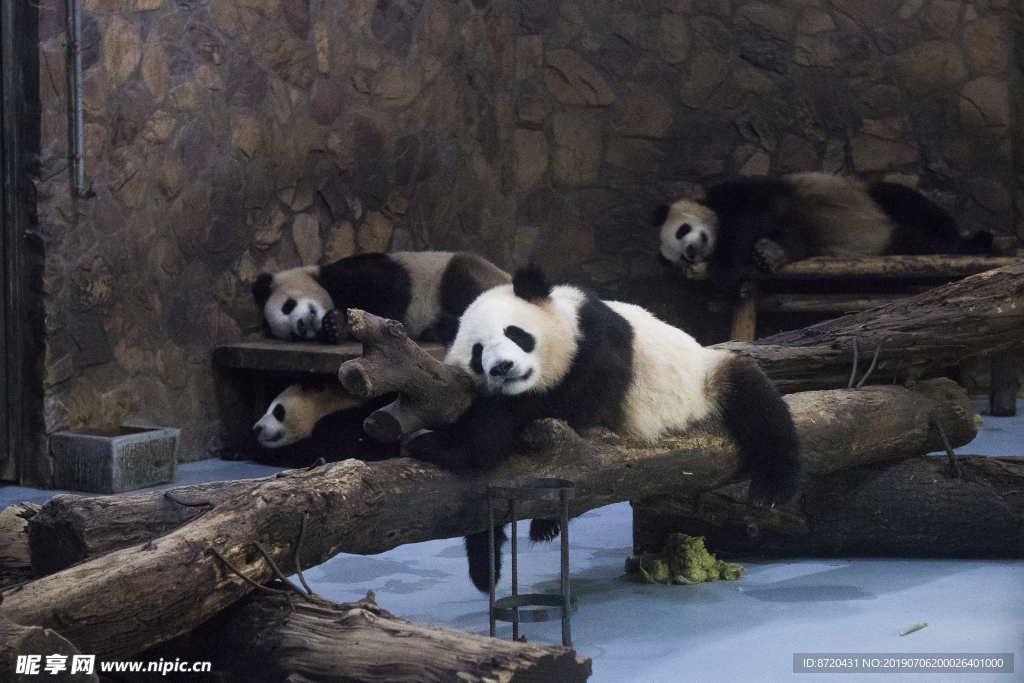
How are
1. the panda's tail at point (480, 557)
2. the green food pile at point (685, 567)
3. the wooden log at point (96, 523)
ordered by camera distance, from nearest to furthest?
the wooden log at point (96, 523) → the panda's tail at point (480, 557) → the green food pile at point (685, 567)

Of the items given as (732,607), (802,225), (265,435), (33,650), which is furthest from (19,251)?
(802,225)

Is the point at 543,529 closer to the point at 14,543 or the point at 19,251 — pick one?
the point at 14,543

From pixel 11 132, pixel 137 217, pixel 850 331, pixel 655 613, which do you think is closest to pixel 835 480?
pixel 850 331

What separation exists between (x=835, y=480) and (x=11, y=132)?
3.83 meters

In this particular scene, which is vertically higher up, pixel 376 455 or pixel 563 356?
pixel 563 356

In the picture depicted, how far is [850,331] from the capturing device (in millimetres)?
3955

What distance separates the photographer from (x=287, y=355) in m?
5.12

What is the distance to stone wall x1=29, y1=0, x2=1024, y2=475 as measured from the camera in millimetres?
4770

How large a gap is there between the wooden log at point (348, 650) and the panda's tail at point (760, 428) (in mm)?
1393

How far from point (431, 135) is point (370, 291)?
1.69 meters

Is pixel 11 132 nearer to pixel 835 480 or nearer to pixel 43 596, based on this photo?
pixel 43 596

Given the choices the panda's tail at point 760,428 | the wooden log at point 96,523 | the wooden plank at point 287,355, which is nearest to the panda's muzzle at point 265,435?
the wooden plank at point 287,355

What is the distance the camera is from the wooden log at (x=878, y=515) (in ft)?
11.4

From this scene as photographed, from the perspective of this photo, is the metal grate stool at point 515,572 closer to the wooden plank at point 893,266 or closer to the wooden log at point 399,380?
the wooden log at point 399,380
